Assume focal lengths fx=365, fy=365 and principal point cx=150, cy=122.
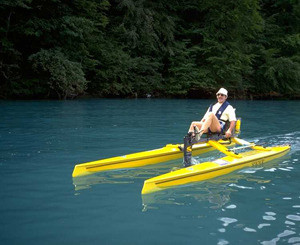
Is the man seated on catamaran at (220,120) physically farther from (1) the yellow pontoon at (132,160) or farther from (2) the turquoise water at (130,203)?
(2) the turquoise water at (130,203)

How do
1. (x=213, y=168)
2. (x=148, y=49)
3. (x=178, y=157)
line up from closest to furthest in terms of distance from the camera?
(x=213, y=168), (x=178, y=157), (x=148, y=49)

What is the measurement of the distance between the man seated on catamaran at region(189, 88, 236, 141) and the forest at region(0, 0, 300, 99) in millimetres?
15120

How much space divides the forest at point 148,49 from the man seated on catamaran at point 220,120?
15120 mm

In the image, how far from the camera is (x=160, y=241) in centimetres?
359

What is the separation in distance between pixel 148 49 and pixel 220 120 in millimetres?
21402

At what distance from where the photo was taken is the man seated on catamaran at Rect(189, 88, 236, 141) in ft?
23.3

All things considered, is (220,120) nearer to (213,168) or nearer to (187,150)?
(187,150)

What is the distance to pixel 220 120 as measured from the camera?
7641mm

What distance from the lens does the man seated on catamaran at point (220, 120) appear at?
7105 millimetres

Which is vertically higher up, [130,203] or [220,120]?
[220,120]

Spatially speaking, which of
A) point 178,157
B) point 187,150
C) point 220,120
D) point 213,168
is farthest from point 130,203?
point 220,120

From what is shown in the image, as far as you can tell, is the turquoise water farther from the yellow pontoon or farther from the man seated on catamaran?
the man seated on catamaran

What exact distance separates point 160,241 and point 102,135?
256 inches

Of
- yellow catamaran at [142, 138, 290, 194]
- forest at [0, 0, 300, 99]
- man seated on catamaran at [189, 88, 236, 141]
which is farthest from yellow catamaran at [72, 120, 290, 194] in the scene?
forest at [0, 0, 300, 99]
